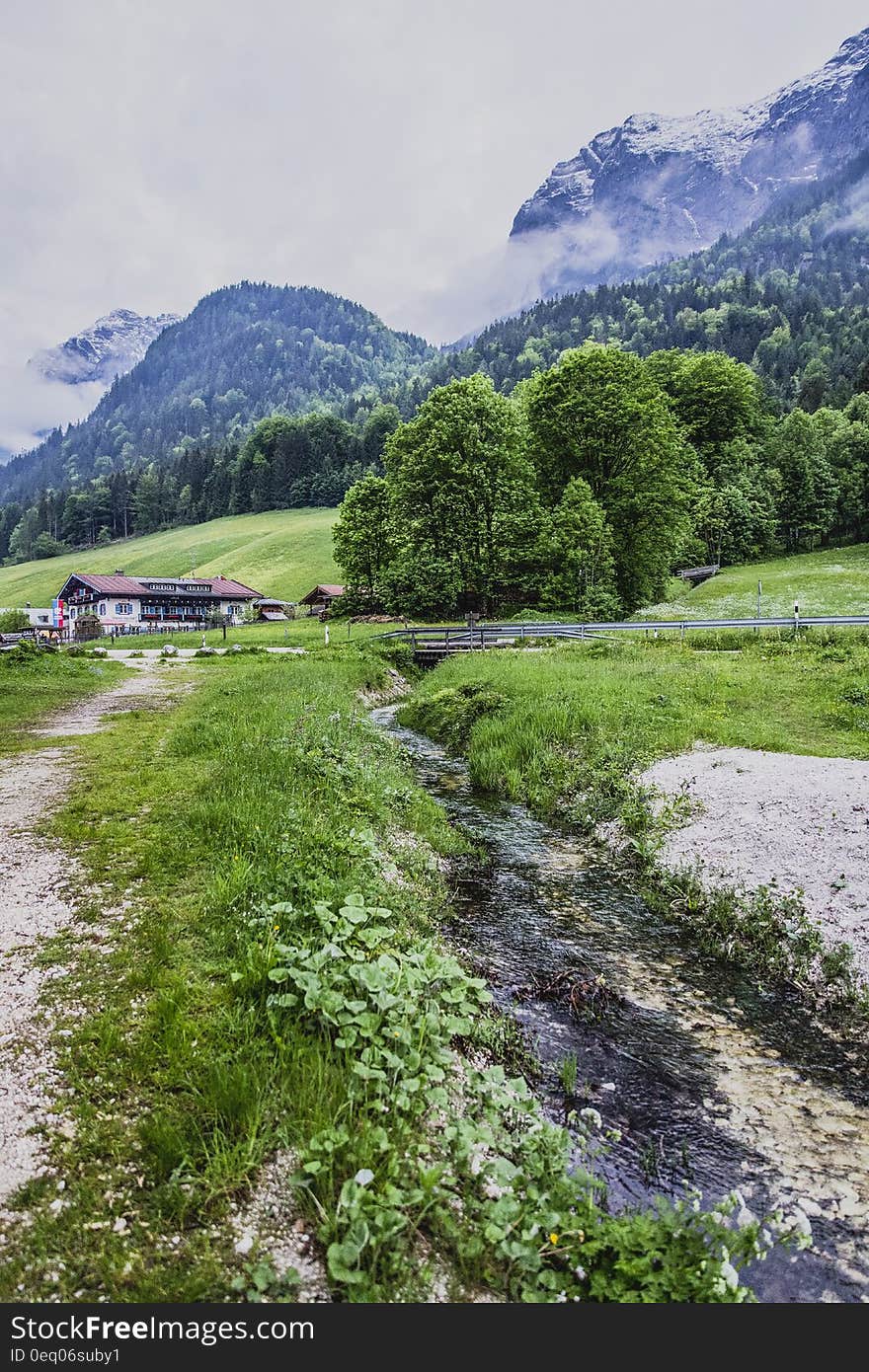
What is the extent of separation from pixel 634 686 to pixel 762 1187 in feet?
52.2

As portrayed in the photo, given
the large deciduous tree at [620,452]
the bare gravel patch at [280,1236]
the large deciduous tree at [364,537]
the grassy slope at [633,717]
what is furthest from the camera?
the large deciduous tree at [364,537]

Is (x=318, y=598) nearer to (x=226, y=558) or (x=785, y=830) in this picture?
(x=226, y=558)

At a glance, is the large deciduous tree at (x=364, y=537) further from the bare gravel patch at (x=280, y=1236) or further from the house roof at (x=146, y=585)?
the bare gravel patch at (x=280, y=1236)

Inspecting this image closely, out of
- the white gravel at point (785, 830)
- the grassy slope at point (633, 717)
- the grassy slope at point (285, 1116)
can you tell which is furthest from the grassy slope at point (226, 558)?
the grassy slope at point (285, 1116)

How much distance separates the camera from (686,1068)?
19.8 feet

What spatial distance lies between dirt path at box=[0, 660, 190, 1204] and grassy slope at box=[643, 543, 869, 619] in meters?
44.9

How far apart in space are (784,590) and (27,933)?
5925cm

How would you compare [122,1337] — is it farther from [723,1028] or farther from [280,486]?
[280,486]

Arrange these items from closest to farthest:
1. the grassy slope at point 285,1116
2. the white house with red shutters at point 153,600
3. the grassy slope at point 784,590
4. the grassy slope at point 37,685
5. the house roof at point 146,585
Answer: the grassy slope at point 285,1116 → the grassy slope at point 37,685 → the grassy slope at point 784,590 → the house roof at point 146,585 → the white house with red shutters at point 153,600

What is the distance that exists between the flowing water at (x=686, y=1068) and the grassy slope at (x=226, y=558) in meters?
95.8

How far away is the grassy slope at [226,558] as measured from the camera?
110938 mm

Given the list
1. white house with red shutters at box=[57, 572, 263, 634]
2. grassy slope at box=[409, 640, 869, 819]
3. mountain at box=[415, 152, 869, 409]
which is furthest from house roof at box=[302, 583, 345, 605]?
grassy slope at box=[409, 640, 869, 819]

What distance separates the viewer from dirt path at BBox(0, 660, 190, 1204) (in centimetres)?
399

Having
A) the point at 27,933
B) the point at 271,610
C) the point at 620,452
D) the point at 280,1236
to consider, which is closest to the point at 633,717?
the point at 27,933
